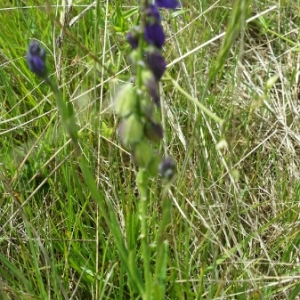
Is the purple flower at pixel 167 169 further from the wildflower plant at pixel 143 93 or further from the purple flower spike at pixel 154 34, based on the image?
the purple flower spike at pixel 154 34

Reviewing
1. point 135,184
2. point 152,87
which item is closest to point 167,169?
point 152,87

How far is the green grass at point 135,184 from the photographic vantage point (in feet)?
3.67

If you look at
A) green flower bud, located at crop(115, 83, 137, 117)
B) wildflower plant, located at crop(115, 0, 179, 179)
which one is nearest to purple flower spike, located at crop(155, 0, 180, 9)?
wildflower plant, located at crop(115, 0, 179, 179)

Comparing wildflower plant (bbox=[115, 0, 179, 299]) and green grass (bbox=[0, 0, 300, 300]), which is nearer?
wildflower plant (bbox=[115, 0, 179, 299])

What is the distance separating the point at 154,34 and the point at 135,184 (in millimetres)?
774

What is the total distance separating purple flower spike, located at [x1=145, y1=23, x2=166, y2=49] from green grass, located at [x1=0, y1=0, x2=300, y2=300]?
0.89 ft

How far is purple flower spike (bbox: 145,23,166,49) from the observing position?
695 millimetres

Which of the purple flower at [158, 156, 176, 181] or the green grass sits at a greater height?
the purple flower at [158, 156, 176, 181]

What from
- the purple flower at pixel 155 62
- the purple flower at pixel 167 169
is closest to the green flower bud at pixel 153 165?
the purple flower at pixel 167 169

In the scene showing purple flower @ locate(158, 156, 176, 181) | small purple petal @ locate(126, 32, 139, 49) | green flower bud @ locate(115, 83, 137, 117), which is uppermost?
small purple petal @ locate(126, 32, 139, 49)

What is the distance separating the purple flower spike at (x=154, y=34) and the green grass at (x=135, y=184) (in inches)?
10.7

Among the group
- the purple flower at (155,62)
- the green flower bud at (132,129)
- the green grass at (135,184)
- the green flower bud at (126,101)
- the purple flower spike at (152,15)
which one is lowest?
the green grass at (135,184)

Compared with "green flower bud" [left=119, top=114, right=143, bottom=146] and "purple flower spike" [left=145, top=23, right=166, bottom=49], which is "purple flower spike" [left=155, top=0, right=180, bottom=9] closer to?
"purple flower spike" [left=145, top=23, right=166, bottom=49]

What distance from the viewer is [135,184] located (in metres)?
1.43
